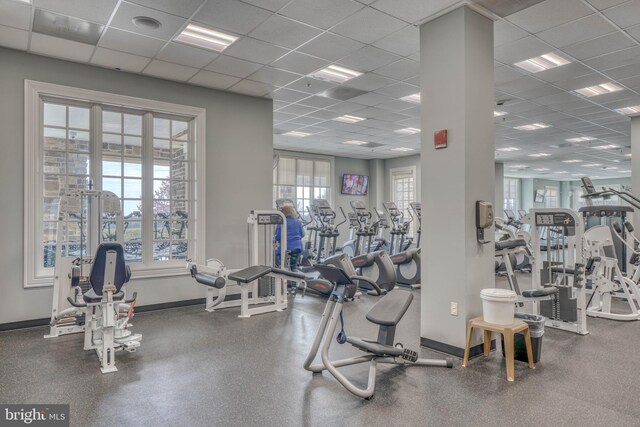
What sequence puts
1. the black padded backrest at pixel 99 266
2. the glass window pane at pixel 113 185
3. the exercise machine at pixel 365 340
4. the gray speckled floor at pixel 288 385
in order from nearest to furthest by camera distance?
the gray speckled floor at pixel 288 385 → the exercise machine at pixel 365 340 → the black padded backrest at pixel 99 266 → the glass window pane at pixel 113 185

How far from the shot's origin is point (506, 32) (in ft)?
14.4

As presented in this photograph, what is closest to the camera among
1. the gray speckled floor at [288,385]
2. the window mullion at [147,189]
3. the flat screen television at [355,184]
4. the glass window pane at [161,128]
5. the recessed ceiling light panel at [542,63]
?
the gray speckled floor at [288,385]

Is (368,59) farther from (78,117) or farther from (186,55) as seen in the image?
(78,117)

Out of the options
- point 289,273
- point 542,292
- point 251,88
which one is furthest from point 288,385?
point 251,88

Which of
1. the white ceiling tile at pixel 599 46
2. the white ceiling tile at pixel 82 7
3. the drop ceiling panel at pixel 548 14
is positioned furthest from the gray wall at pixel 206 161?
the white ceiling tile at pixel 599 46

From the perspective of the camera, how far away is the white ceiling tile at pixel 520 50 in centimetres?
464

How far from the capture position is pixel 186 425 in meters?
2.63

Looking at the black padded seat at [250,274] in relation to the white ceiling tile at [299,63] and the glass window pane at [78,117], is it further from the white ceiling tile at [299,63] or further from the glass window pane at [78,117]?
the glass window pane at [78,117]

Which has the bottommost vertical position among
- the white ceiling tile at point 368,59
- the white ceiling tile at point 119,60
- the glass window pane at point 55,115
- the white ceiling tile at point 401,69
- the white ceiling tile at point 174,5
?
the glass window pane at point 55,115

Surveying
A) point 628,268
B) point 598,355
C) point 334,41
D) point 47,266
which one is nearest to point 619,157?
point 628,268

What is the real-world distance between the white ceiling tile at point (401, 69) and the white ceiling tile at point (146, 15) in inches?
107

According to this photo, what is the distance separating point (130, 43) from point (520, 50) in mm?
4720

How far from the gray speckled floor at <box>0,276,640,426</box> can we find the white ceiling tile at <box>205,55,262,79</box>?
138 inches

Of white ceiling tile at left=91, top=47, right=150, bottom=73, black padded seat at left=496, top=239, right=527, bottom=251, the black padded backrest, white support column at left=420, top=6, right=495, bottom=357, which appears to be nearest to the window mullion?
white ceiling tile at left=91, top=47, right=150, bottom=73
